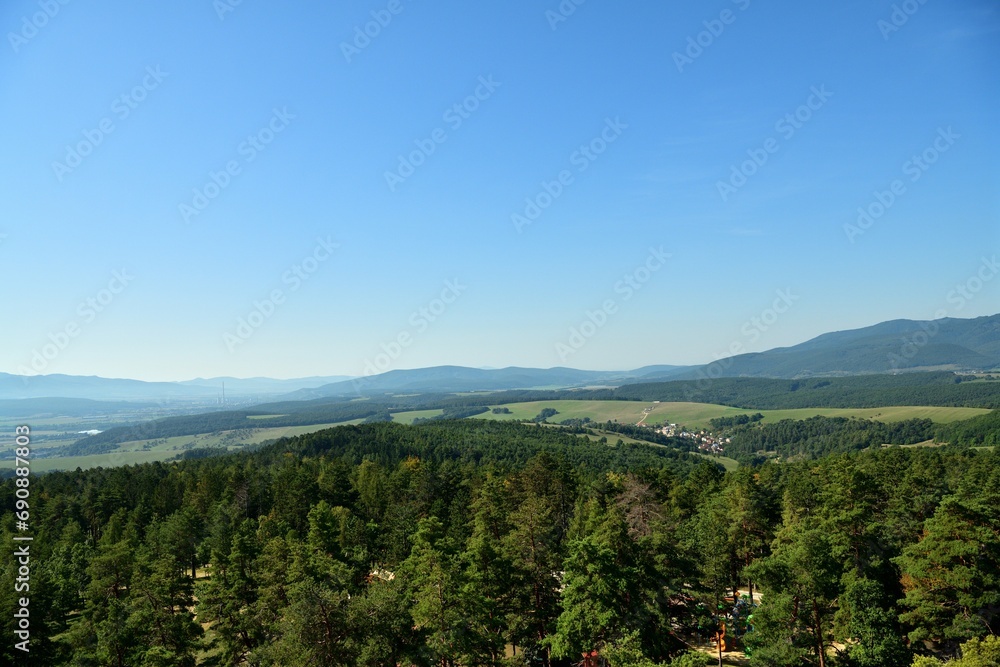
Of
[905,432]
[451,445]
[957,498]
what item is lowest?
[905,432]

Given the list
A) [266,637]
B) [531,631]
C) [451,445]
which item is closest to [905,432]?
[451,445]

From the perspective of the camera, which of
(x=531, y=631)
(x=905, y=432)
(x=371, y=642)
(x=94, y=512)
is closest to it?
(x=371, y=642)

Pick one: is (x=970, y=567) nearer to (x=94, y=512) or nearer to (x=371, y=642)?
(x=371, y=642)

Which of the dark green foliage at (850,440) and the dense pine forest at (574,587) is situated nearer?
the dense pine forest at (574,587)

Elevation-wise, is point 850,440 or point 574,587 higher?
point 574,587

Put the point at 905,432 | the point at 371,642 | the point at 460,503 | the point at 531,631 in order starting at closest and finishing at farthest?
the point at 371,642, the point at 531,631, the point at 460,503, the point at 905,432

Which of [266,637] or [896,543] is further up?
[896,543]

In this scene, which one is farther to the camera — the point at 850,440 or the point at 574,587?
the point at 850,440

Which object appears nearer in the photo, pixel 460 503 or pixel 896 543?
pixel 896 543

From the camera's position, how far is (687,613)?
32.8 metres

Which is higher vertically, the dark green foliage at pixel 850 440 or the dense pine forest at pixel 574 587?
the dense pine forest at pixel 574 587

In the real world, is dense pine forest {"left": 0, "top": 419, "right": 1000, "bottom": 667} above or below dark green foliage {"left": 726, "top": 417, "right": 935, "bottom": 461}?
above

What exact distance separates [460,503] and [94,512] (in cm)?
5077

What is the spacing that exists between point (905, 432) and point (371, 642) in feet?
704
